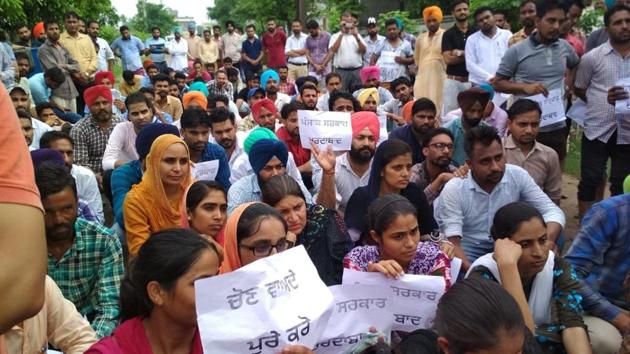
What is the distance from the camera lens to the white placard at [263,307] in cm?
185

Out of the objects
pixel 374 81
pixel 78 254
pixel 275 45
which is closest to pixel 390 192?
pixel 78 254

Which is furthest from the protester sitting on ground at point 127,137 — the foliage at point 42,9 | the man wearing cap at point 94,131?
the foliage at point 42,9

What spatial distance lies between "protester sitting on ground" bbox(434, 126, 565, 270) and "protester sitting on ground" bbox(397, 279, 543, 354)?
1.82 metres

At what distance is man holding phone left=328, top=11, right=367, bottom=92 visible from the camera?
1126cm

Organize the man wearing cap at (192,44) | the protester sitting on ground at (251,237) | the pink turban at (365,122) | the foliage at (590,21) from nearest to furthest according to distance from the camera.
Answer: the protester sitting on ground at (251,237)
the pink turban at (365,122)
the foliage at (590,21)
the man wearing cap at (192,44)

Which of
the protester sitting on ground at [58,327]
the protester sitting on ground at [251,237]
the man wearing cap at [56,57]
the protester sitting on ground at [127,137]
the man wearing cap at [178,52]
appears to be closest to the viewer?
the protester sitting on ground at [58,327]

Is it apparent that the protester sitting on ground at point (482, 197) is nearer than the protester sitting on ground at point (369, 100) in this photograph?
Yes

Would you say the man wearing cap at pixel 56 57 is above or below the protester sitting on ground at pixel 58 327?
above

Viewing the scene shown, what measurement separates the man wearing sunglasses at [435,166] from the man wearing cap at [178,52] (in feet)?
43.4

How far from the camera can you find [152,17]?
72.6 meters

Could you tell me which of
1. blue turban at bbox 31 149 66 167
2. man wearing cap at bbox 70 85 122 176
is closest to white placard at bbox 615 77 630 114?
blue turban at bbox 31 149 66 167

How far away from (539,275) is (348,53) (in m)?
8.83

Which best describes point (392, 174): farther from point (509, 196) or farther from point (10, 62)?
point (10, 62)

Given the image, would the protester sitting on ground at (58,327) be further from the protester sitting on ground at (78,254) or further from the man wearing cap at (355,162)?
the man wearing cap at (355,162)
